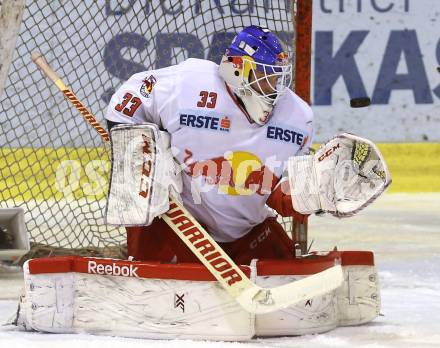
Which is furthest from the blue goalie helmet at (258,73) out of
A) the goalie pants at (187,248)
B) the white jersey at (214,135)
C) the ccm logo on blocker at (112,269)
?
the ccm logo on blocker at (112,269)

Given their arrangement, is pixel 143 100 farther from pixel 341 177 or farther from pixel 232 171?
pixel 341 177

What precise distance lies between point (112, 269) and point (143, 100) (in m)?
0.45

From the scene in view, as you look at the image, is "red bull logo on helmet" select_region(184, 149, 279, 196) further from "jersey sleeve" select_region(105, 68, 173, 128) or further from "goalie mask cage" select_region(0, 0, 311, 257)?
"goalie mask cage" select_region(0, 0, 311, 257)

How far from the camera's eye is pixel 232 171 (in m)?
3.20

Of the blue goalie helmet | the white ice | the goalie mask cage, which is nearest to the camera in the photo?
the white ice

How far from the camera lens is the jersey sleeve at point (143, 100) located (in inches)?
126

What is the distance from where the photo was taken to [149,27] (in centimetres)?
502

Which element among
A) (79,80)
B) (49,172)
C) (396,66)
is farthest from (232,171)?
(396,66)

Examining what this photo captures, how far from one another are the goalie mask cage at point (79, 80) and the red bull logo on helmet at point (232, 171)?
132 centimetres

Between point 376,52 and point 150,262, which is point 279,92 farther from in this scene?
point 376,52

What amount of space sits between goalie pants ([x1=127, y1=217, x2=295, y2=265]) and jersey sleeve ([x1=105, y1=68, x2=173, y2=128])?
0.27 metres

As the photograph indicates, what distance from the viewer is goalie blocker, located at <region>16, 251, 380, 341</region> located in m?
3.04

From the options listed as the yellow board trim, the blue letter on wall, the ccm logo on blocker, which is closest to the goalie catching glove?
the ccm logo on blocker

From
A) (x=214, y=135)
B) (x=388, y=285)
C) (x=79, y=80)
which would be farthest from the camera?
(x=79, y=80)
